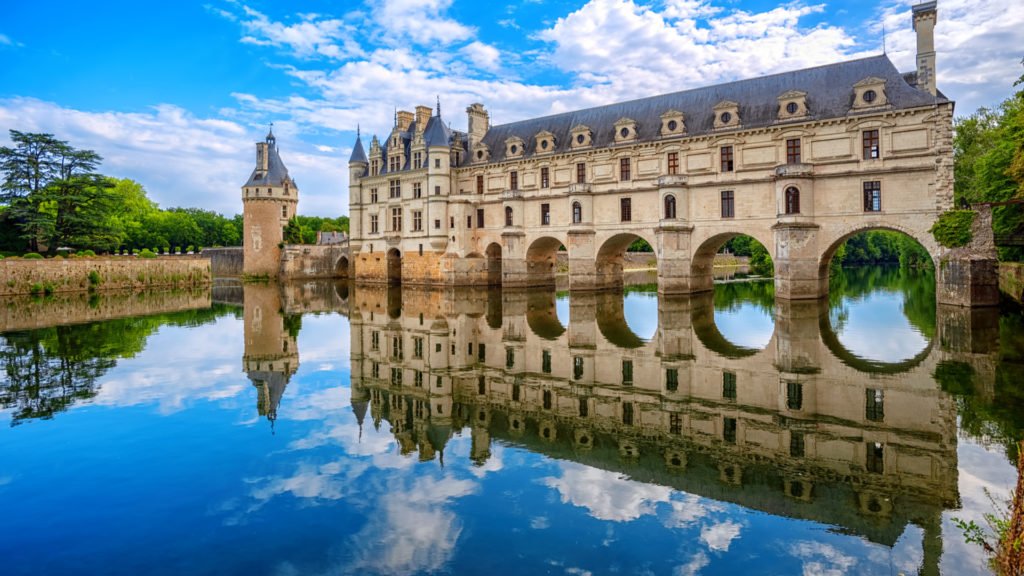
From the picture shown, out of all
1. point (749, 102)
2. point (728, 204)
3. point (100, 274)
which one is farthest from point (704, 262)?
point (100, 274)

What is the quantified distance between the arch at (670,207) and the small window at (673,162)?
56.6 inches

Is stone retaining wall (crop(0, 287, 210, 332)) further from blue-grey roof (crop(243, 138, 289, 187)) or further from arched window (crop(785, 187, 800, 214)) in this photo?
arched window (crop(785, 187, 800, 214))

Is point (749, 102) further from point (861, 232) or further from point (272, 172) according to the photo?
point (272, 172)

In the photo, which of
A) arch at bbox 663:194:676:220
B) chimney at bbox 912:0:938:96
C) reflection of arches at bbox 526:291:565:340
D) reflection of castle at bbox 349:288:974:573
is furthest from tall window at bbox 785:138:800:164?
reflection of arches at bbox 526:291:565:340

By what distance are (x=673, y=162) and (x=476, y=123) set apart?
52.9ft

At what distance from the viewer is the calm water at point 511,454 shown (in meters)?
5.43

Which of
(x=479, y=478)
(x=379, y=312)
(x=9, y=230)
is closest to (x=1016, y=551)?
(x=479, y=478)

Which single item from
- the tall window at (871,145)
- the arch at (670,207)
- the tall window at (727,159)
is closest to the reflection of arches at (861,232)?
the tall window at (871,145)

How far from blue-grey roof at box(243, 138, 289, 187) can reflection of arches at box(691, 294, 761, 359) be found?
40.8 meters

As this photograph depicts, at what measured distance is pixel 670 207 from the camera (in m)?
31.1

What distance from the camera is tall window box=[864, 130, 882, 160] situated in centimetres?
2558

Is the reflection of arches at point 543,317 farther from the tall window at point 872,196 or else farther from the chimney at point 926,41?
the chimney at point 926,41

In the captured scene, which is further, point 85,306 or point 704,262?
point 704,262

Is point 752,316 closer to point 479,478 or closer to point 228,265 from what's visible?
point 479,478
